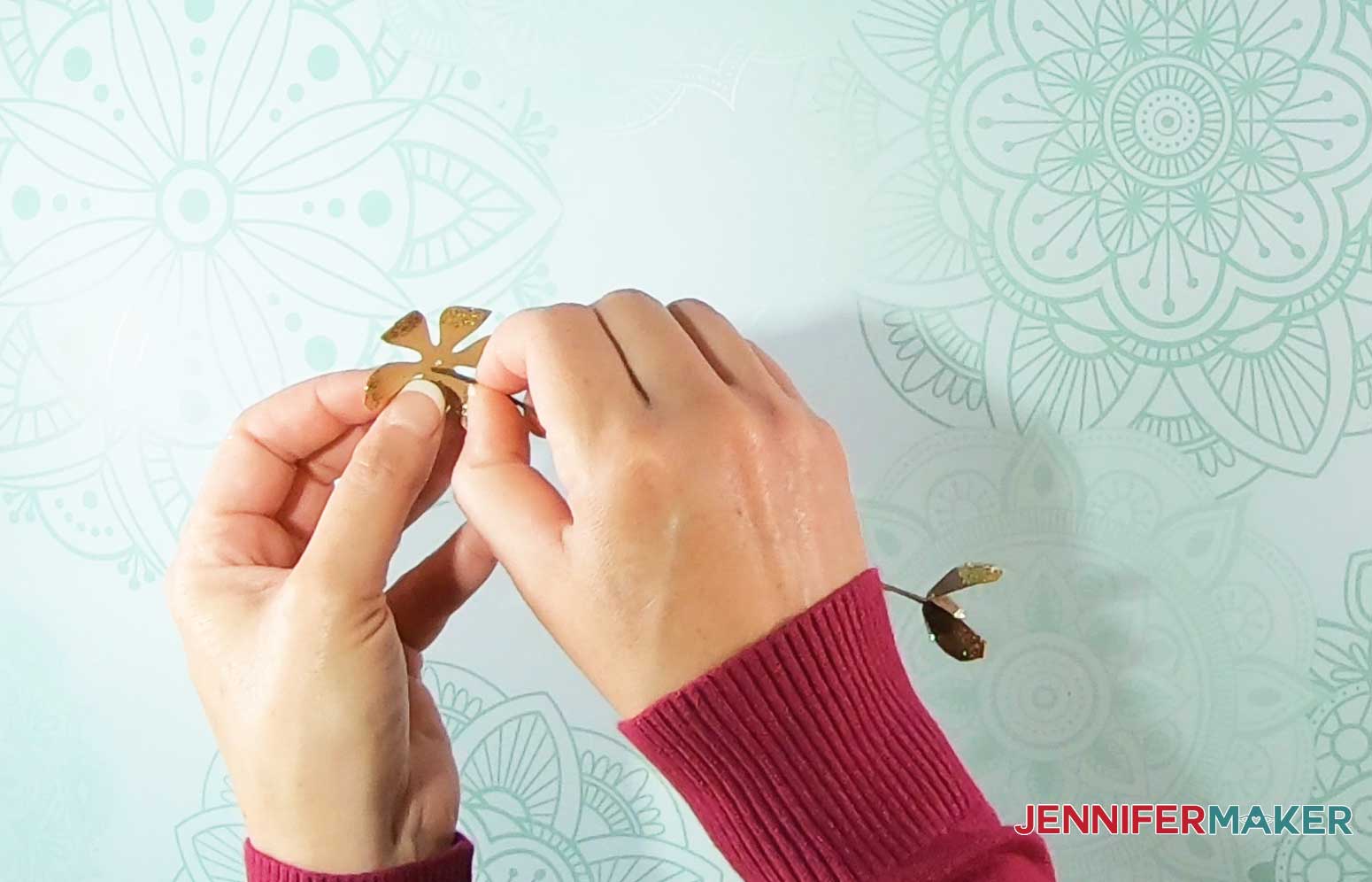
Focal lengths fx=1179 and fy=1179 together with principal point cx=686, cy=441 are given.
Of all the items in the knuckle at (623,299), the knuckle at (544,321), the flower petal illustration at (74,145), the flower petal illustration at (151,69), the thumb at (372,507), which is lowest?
the thumb at (372,507)

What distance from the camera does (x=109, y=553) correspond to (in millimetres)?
857

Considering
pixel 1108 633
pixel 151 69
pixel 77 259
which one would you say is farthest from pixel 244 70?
pixel 1108 633

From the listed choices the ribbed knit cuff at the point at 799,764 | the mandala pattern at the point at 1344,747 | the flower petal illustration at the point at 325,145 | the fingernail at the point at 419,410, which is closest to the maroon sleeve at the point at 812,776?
the ribbed knit cuff at the point at 799,764

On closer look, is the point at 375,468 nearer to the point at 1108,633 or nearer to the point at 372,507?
the point at 372,507

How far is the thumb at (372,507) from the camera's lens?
0.63m

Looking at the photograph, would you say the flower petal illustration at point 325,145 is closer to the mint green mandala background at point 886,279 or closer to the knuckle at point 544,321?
the mint green mandala background at point 886,279

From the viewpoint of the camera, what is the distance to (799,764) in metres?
0.60

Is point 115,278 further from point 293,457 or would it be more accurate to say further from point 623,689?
point 623,689

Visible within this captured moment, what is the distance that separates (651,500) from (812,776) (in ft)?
0.53

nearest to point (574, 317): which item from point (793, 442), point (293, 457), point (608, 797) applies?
point (793, 442)

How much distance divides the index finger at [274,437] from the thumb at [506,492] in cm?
10

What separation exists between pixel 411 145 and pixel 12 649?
478mm

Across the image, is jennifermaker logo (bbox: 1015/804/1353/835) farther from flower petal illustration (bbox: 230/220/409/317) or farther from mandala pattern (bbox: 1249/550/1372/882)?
flower petal illustration (bbox: 230/220/409/317)

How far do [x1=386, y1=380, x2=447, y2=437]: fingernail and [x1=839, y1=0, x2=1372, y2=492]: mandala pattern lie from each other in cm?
31
